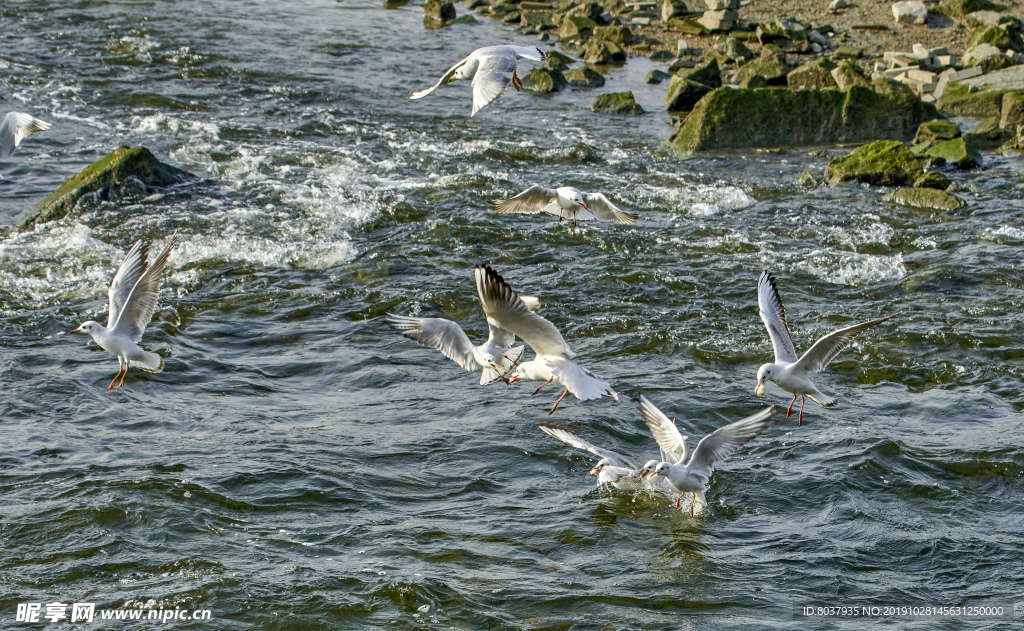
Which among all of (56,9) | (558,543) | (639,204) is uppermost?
(56,9)

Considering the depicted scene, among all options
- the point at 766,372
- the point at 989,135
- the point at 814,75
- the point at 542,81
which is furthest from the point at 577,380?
the point at 814,75

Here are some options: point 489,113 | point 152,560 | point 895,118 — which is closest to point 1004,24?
point 895,118

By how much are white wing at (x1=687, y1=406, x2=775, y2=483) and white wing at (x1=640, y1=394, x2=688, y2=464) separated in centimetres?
23

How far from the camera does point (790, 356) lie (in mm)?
7973

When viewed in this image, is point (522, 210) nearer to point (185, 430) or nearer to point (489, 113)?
point (185, 430)

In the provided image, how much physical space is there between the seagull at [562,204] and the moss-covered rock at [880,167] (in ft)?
18.3

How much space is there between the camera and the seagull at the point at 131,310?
8.04m

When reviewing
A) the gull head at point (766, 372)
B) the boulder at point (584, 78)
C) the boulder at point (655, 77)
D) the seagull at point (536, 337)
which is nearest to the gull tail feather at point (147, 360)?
the seagull at point (536, 337)

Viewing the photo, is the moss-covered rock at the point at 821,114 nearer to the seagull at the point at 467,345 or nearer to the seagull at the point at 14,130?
the seagull at the point at 467,345

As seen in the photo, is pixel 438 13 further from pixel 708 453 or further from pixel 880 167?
pixel 708 453

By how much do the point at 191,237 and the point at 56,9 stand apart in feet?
51.4

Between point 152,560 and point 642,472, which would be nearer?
point 152,560

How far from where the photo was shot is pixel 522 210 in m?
10.6

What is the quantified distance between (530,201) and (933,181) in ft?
22.5
